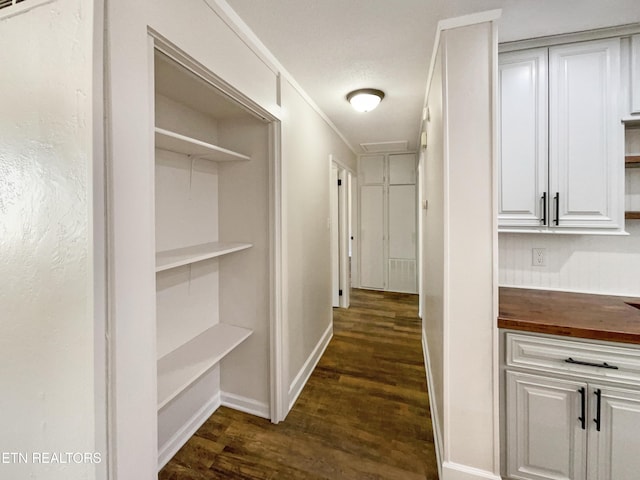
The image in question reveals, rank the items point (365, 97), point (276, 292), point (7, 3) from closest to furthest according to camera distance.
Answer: point (7, 3) < point (276, 292) < point (365, 97)

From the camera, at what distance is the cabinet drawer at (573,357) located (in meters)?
1.25

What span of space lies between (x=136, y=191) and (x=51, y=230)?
0.28m

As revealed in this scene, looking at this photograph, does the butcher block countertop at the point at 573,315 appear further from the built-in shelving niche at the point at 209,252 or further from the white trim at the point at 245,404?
the white trim at the point at 245,404

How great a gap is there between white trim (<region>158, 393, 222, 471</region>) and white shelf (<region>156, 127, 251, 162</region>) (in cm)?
172

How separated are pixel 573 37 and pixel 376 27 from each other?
1102 millimetres

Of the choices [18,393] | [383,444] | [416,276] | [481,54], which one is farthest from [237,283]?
[416,276]

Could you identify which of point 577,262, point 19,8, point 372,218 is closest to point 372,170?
point 372,218

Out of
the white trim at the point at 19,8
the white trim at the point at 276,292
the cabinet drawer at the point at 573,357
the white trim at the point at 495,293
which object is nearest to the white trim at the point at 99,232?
the white trim at the point at 19,8

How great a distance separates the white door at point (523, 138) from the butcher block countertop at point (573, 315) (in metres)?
0.46

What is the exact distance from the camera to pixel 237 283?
6.86 ft

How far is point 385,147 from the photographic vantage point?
4414 millimetres

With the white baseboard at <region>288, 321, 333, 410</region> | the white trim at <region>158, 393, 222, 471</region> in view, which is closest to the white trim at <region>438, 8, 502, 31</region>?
the white baseboard at <region>288, 321, 333, 410</region>

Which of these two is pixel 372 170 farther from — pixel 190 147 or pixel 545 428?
pixel 545 428

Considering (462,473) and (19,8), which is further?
(462,473)
